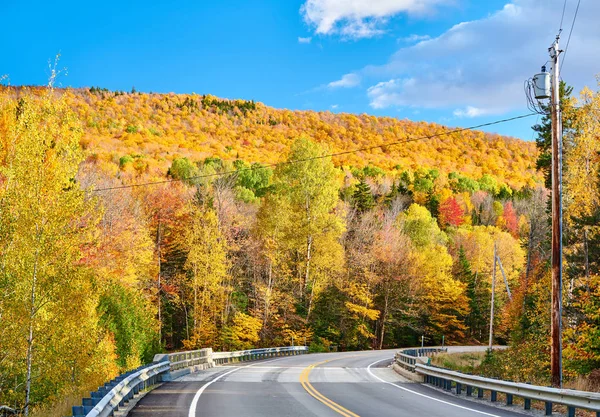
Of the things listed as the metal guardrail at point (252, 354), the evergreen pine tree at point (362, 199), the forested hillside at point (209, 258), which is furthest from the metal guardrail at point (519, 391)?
the evergreen pine tree at point (362, 199)

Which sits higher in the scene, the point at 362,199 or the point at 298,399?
the point at 362,199

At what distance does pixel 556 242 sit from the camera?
656 inches

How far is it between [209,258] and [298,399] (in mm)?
32119

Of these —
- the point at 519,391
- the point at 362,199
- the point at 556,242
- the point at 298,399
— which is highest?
the point at 362,199

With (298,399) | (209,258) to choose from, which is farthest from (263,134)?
(298,399)

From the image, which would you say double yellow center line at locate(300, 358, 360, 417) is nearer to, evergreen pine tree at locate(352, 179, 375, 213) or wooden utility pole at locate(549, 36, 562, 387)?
wooden utility pole at locate(549, 36, 562, 387)

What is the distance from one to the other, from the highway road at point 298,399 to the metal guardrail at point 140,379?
46cm

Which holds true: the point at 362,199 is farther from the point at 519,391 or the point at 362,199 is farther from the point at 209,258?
the point at 519,391

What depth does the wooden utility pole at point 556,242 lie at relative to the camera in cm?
1630

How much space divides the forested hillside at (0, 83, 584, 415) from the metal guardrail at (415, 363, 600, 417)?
11974mm

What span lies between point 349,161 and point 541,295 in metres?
111

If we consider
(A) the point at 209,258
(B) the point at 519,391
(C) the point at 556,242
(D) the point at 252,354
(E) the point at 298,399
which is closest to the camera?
(B) the point at 519,391

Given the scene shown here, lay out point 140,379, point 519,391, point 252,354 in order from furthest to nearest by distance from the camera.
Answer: point 252,354
point 140,379
point 519,391

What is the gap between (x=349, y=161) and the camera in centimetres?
14288
